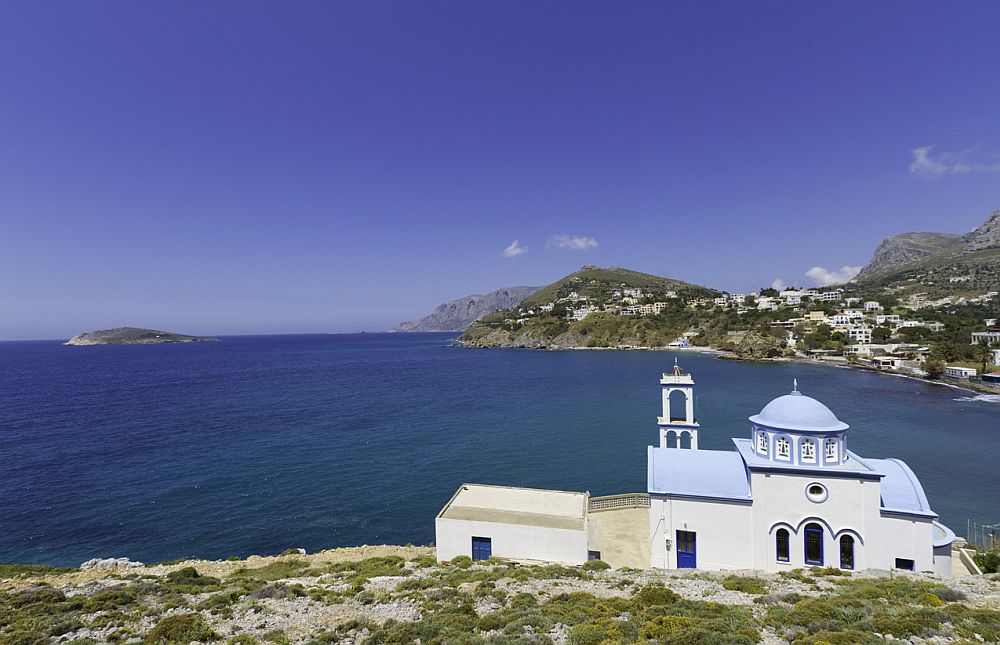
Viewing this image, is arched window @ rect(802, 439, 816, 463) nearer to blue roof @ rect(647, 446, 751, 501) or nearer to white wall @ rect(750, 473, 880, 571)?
white wall @ rect(750, 473, 880, 571)

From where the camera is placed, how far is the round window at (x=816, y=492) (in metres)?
13.7

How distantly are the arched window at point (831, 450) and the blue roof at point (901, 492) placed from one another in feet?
4.15

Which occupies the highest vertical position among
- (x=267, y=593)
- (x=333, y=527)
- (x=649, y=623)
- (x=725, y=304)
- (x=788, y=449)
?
(x=725, y=304)

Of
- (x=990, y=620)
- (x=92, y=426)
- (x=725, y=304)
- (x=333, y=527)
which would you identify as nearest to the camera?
(x=990, y=620)

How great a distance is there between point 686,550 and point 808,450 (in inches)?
204

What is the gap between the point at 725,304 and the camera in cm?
15300

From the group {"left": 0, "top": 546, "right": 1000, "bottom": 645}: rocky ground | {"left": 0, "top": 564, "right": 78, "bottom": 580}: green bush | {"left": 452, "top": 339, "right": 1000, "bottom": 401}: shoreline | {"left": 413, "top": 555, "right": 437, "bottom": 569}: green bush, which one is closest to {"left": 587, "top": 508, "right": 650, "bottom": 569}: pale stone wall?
{"left": 0, "top": 546, "right": 1000, "bottom": 645}: rocky ground

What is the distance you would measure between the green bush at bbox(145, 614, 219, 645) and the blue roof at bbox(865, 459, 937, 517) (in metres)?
19.0

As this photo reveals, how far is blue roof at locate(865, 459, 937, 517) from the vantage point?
13078mm

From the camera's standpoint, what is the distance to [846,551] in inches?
536

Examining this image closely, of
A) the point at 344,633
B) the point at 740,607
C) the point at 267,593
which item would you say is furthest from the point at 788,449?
the point at 267,593

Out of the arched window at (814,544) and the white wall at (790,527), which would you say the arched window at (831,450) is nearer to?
the white wall at (790,527)

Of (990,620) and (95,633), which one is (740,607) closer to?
(990,620)

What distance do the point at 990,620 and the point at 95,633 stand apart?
1996cm
